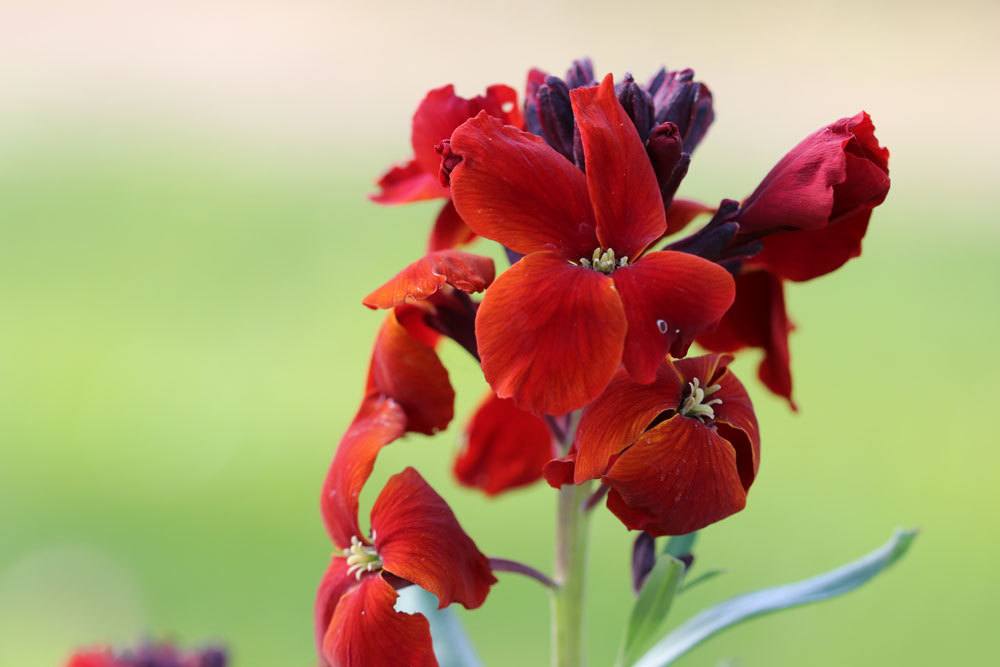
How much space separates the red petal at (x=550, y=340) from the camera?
79 cm

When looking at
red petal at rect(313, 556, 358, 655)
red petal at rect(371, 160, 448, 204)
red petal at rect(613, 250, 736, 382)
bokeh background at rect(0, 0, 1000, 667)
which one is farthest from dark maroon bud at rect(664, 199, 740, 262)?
bokeh background at rect(0, 0, 1000, 667)

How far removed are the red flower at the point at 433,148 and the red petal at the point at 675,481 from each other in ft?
0.91

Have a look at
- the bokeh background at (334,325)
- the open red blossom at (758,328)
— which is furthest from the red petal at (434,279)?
the bokeh background at (334,325)

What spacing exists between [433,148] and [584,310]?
0.85ft

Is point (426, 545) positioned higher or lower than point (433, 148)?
lower

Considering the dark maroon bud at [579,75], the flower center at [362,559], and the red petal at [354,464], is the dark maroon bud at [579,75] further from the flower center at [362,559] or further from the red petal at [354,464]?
the flower center at [362,559]

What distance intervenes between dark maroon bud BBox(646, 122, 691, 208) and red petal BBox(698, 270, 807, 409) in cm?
16

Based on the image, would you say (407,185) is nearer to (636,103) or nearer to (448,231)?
(448,231)

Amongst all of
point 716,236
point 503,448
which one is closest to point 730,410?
point 716,236

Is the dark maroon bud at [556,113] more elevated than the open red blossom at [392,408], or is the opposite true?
the dark maroon bud at [556,113]

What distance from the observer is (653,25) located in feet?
25.2

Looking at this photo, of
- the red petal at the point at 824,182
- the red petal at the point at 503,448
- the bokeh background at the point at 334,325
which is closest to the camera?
the red petal at the point at 824,182

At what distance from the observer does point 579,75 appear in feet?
3.41

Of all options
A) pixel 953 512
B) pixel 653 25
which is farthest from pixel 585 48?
pixel 953 512
